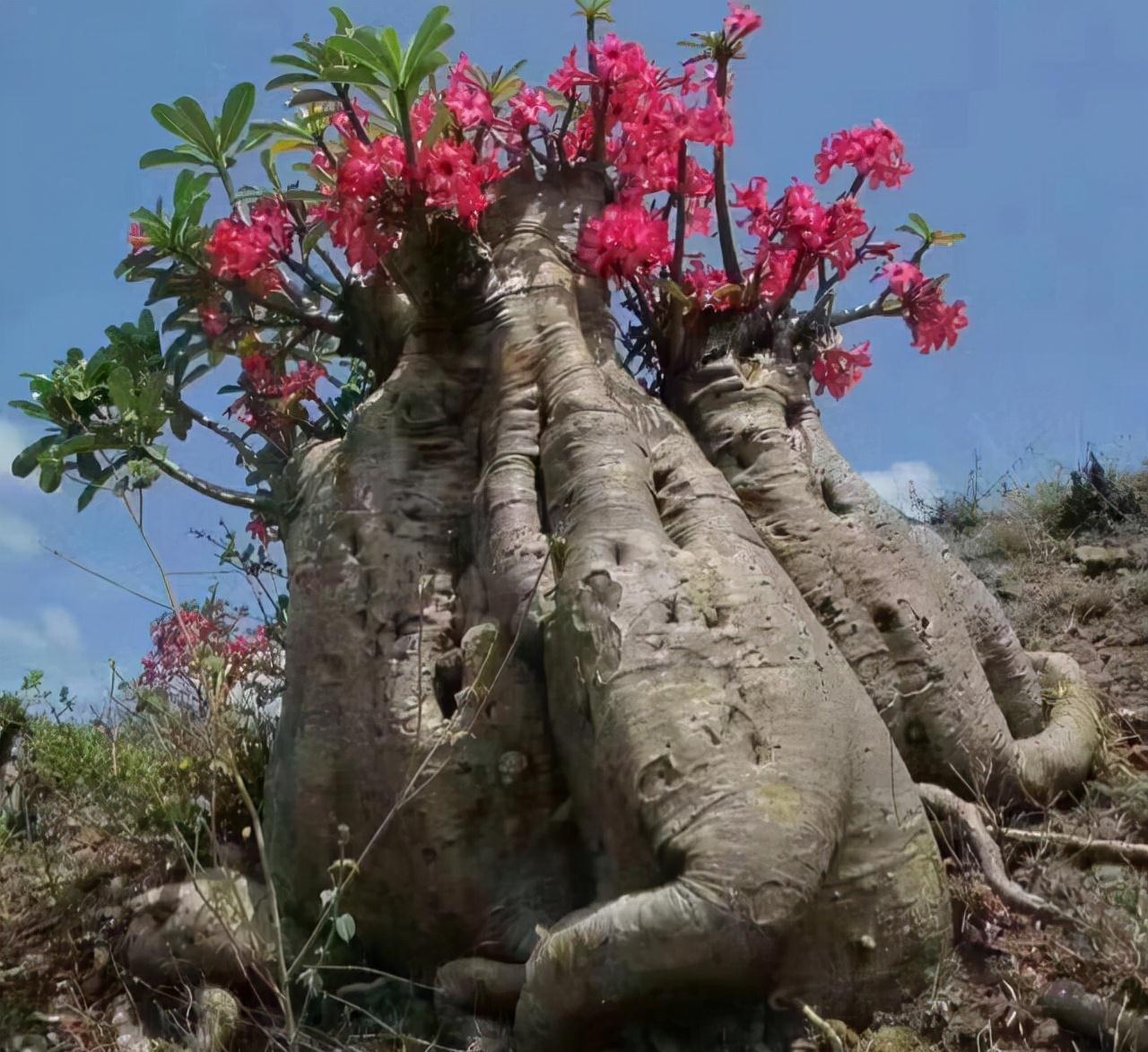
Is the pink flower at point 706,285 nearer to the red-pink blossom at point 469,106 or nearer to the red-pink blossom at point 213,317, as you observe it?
the red-pink blossom at point 469,106

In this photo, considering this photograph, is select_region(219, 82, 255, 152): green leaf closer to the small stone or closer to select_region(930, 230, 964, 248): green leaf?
select_region(930, 230, 964, 248): green leaf

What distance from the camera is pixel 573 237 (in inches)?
159

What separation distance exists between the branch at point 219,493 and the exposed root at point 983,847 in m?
2.43

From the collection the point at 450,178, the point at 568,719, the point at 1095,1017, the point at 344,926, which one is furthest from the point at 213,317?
the point at 1095,1017

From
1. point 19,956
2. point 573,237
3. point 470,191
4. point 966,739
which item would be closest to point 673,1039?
point 966,739

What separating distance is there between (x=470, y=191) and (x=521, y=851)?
1915 millimetres

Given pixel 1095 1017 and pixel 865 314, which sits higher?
pixel 865 314

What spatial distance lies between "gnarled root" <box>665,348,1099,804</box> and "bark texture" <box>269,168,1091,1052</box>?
1 cm

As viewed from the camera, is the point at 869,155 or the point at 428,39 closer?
the point at 428,39

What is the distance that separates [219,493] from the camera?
415cm

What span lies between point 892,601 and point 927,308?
1.21m

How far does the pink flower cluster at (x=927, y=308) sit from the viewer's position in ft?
13.5

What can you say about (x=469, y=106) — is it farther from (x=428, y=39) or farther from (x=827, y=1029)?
(x=827, y=1029)

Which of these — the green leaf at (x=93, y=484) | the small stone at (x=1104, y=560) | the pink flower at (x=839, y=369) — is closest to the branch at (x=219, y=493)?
the green leaf at (x=93, y=484)
